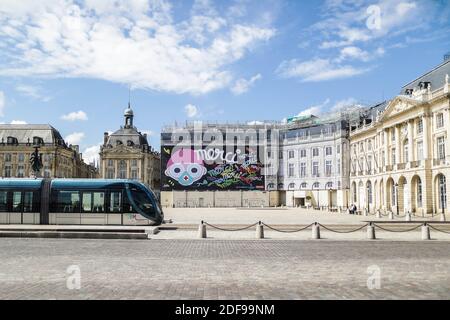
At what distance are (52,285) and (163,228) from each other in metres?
17.3

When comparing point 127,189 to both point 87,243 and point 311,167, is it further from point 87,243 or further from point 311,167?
point 311,167

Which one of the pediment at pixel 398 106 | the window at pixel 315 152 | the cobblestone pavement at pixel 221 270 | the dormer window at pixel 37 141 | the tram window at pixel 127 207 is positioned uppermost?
the dormer window at pixel 37 141

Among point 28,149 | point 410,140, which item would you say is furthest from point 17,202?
→ point 28,149

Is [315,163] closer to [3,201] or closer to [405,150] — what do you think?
[405,150]

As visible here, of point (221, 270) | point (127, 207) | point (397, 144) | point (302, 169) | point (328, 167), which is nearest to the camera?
point (221, 270)

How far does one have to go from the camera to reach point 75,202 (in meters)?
28.0

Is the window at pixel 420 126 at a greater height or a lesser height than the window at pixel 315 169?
greater

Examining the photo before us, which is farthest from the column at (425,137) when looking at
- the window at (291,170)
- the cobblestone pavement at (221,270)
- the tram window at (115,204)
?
the window at (291,170)

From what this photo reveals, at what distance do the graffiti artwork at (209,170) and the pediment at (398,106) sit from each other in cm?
3513

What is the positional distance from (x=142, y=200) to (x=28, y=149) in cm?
8674

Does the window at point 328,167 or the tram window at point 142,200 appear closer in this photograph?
the tram window at point 142,200

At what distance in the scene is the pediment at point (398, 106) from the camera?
178 ft

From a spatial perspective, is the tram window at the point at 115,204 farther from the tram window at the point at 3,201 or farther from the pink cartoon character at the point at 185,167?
the pink cartoon character at the point at 185,167

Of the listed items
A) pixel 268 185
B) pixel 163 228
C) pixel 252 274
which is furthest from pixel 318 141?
pixel 252 274
